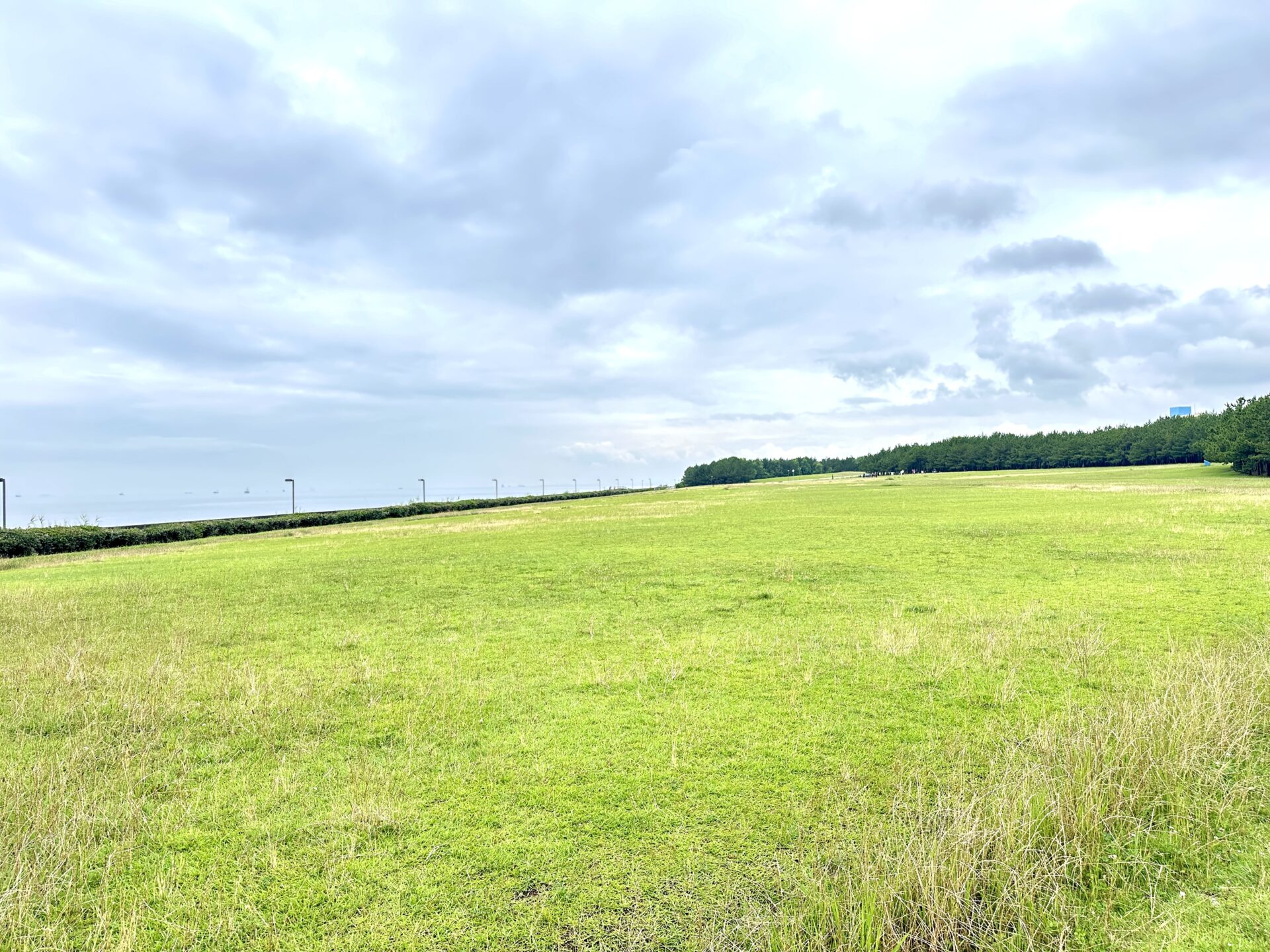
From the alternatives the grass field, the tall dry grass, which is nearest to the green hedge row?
the grass field

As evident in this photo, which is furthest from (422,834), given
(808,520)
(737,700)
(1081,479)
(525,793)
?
(1081,479)

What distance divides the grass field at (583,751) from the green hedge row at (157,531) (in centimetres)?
2467

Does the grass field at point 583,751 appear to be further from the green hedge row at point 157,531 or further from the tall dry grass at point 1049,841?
the green hedge row at point 157,531

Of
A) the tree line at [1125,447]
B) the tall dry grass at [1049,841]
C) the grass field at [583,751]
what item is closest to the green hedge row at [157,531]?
the grass field at [583,751]

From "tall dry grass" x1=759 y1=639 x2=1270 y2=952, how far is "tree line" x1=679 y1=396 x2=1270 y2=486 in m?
86.1

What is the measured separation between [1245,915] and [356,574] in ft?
70.9

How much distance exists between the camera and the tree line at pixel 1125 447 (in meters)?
74.1

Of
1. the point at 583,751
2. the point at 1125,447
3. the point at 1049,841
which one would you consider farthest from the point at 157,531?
the point at 1125,447

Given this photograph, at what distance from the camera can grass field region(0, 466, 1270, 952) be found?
188 inches

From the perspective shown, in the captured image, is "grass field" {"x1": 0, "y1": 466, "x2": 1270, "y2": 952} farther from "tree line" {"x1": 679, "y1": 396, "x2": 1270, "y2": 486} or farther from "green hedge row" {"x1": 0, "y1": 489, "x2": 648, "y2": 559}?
"tree line" {"x1": 679, "y1": 396, "x2": 1270, "y2": 486}

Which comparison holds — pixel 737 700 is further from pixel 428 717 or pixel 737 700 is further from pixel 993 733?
pixel 428 717

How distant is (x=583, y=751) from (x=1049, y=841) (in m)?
4.47

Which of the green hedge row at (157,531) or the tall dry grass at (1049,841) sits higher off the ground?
the green hedge row at (157,531)

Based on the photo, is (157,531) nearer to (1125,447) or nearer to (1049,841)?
(1049,841)
